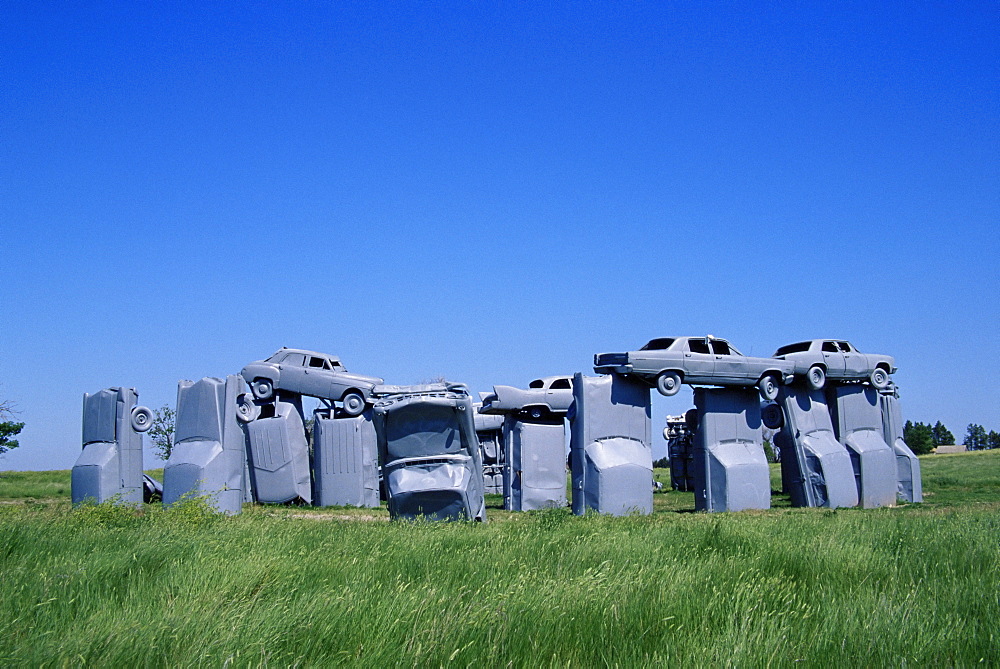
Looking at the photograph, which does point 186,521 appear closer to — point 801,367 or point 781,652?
point 781,652

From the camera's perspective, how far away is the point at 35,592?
6.00m

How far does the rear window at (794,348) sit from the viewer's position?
66.8ft

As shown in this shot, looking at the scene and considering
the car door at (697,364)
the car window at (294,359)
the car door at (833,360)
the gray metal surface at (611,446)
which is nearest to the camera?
the gray metal surface at (611,446)

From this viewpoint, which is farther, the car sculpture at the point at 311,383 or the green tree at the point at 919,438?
the green tree at the point at 919,438

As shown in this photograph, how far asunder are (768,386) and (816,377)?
1.51 metres

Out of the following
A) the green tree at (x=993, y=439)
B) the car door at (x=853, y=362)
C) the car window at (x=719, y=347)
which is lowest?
the green tree at (x=993, y=439)

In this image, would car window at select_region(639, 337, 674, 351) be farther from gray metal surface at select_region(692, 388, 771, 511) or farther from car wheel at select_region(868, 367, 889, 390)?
car wheel at select_region(868, 367, 889, 390)

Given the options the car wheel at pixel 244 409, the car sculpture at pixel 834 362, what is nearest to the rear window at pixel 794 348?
the car sculpture at pixel 834 362

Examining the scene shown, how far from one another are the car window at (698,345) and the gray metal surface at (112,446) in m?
13.6

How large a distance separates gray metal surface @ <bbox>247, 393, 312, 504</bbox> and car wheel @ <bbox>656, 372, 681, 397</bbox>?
11.0 meters

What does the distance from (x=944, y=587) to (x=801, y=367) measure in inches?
529

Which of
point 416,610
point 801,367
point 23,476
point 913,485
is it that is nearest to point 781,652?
point 416,610

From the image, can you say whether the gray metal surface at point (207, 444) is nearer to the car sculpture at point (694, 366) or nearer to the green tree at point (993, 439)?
the car sculpture at point (694, 366)

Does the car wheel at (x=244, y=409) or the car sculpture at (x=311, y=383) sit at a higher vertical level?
the car sculpture at (x=311, y=383)
